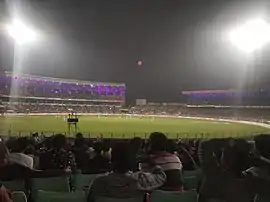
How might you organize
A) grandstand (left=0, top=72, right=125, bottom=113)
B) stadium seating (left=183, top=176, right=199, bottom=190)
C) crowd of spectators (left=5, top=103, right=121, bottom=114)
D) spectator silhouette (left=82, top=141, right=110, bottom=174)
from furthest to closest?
1. crowd of spectators (left=5, top=103, right=121, bottom=114)
2. grandstand (left=0, top=72, right=125, bottom=113)
3. spectator silhouette (left=82, top=141, right=110, bottom=174)
4. stadium seating (left=183, top=176, right=199, bottom=190)

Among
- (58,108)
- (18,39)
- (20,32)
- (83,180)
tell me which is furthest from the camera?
(58,108)

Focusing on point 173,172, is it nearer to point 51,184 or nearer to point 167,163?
point 167,163

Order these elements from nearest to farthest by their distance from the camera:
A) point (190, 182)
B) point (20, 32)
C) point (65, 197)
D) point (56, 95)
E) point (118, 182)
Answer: point (65, 197) < point (118, 182) < point (190, 182) < point (20, 32) < point (56, 95)

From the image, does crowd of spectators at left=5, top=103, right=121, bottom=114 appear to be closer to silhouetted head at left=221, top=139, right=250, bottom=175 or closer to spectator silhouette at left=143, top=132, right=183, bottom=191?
spectator silhouette at left=143, top=132, right=183, bottom=191

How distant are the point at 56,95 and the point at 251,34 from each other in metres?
8.08

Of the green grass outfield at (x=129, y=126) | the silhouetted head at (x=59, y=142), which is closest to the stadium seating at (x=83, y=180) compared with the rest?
the silhouetted head at (x=59, y=142)

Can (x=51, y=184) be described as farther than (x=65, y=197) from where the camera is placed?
Yes

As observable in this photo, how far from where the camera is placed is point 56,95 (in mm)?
16375

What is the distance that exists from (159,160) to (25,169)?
1.03 metres

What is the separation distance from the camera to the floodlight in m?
12.5

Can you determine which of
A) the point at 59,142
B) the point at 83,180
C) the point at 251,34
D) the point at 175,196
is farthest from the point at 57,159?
the point at 251,34

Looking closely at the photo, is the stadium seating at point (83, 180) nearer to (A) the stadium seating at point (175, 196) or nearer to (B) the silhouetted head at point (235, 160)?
(A) the stadium seating at point (175, 196)

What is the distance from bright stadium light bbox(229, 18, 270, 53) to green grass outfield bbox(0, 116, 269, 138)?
3.29 m

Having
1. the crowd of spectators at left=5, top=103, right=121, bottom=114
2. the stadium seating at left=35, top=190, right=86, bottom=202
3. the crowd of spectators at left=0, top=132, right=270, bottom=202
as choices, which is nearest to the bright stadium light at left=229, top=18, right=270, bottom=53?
the crowd of spectators at left=5, top=103, right=121, bottom=114
